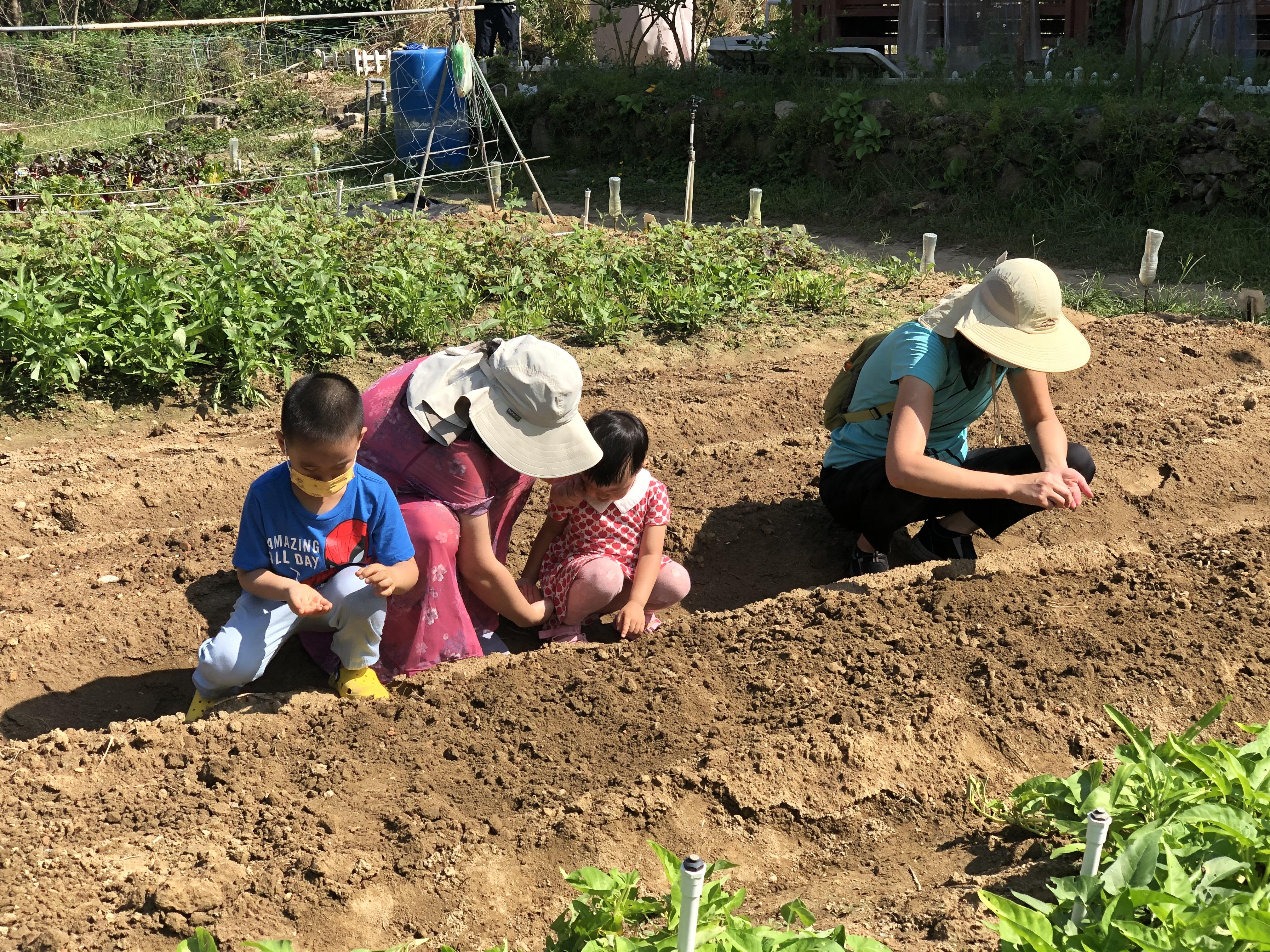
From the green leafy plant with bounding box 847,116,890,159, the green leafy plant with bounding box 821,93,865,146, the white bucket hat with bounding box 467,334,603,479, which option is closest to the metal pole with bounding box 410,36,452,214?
the green leafy plant with bounding box 821,93,865,146

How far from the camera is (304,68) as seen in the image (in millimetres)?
15789

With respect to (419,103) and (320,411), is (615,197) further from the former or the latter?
(320,411)

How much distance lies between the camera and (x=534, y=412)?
2.86 meters

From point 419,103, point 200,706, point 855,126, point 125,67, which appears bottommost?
point 200,706

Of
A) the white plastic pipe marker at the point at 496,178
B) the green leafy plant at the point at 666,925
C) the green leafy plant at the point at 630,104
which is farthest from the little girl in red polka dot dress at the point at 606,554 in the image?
the green leafy plant at the point at 630,104

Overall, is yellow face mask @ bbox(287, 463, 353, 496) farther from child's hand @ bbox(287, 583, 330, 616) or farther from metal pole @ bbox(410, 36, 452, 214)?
metal pole @ bbox(410, 36, 452, 214)

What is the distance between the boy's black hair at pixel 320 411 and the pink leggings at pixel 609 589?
85cm

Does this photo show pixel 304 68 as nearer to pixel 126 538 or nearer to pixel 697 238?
pixel 697 238

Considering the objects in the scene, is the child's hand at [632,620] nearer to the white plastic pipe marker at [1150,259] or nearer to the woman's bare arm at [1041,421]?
the woman's bare arm at [1041,421]

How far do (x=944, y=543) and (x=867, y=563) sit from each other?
0.25 metres

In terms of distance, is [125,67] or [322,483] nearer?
[322,483]

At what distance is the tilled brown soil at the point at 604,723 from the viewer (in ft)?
7.52

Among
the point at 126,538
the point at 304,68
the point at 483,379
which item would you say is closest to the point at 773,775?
the point at 483,379

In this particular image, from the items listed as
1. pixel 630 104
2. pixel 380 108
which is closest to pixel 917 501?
pixel 630 104
